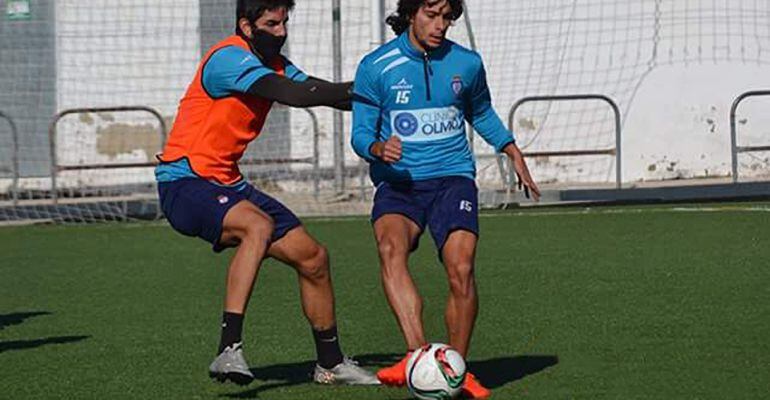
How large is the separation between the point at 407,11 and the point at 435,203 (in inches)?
35.1

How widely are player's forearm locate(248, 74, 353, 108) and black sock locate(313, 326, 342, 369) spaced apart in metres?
1.15

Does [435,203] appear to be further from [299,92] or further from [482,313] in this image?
[482,313]

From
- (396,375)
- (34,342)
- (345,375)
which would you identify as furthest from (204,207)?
(34,342)

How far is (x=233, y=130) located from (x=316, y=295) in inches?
34.1

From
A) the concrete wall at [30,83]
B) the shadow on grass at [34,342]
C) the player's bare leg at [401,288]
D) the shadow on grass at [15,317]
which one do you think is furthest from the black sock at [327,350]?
the concrete wall at [30,83]

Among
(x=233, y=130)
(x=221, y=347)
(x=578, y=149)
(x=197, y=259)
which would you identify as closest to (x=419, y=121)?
(x=233, y=130)

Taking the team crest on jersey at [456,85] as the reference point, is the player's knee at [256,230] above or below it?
below

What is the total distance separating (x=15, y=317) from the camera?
11.8m

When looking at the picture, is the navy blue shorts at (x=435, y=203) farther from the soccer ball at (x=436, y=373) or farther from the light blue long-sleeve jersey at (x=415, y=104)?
the soccer ball at (x=436, y=373)

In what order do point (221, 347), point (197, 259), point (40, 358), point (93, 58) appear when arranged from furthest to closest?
1. point (93, 58)
2. point (197, 259)
3. point (40, 358)
4. point (221, 347)

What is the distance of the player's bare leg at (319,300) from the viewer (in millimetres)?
8664

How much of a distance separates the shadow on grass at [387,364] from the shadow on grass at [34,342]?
1654 mm

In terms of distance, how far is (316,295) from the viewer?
28.9 ft

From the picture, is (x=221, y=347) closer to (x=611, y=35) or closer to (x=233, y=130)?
(x=233, y=130)
